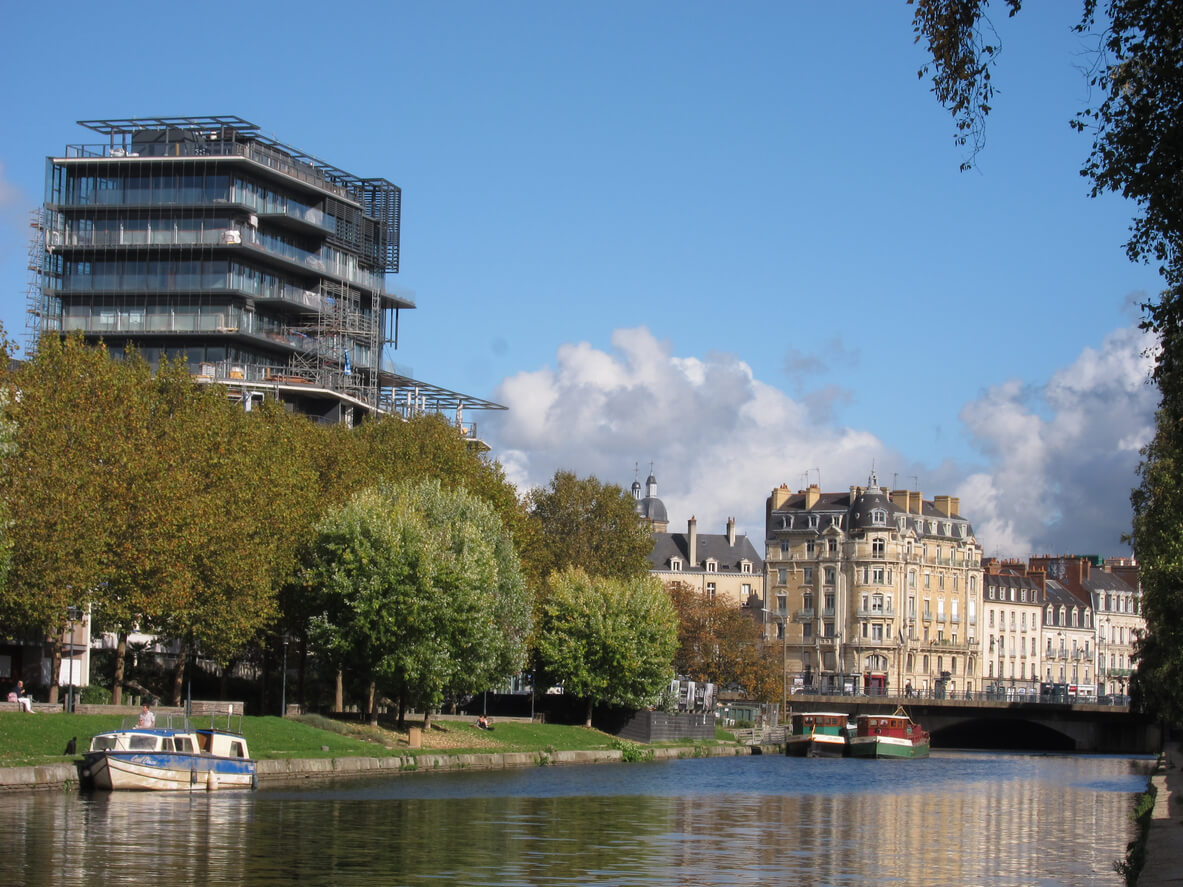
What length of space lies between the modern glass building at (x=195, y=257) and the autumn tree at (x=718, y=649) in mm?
37665

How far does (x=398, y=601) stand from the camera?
73688 millimetres

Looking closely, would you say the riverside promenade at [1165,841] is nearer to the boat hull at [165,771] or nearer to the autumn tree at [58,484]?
the boat hull at [165,771]

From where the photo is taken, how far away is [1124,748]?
149375 mm

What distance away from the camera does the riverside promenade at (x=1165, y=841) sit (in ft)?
94.1

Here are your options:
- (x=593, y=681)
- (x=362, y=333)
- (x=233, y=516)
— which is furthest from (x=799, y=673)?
(x=233, y=516)

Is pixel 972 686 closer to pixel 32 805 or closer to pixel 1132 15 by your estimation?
pixel 32 805

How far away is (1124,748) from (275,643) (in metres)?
93.5

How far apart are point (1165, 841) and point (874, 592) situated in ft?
497

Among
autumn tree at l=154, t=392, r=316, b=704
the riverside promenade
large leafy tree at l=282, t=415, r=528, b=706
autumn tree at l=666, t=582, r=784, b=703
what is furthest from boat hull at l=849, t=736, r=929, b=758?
the riverside promenade

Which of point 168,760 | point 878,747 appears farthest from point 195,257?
point 168,760

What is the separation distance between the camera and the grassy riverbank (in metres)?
54.1

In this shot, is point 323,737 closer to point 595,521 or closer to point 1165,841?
point 1165,841

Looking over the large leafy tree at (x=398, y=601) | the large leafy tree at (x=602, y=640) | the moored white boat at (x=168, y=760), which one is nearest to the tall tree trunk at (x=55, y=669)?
the moored white boat at (x=168, y=760)

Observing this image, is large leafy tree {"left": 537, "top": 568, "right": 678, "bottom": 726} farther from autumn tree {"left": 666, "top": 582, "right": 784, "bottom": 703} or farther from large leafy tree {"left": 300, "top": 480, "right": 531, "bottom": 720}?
autumn tree {"left": 666, "top": 582, "right": 784, "bottom": 703}
